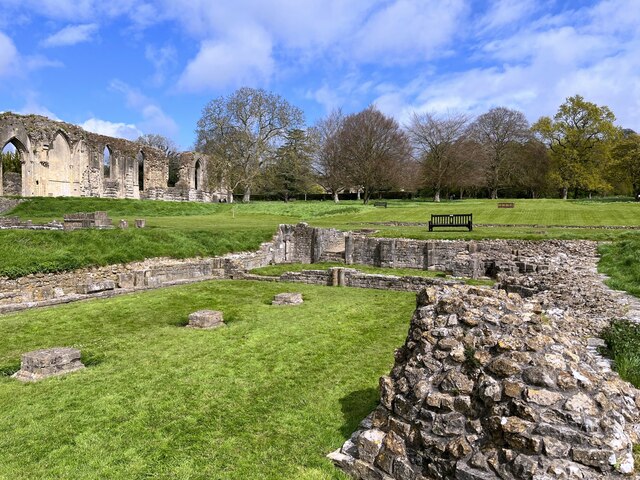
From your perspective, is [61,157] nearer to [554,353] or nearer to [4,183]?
[4,183]

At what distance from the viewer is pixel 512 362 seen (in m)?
4.19

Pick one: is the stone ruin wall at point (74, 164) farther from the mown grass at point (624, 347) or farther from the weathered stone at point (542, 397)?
the weathered stone at point (542, 397)

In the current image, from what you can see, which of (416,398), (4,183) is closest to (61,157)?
(4,183)

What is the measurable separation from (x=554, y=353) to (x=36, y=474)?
5.28m

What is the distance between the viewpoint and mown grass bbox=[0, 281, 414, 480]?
196 inches

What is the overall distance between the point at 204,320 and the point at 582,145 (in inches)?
2175

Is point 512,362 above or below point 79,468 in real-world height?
above

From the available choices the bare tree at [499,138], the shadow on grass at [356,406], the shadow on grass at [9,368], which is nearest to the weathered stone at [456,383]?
the shadow on grass at [356,406]

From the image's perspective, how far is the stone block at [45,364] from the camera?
24.1 feet

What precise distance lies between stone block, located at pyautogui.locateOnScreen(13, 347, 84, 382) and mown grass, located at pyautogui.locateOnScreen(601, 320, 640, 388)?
26.5ft

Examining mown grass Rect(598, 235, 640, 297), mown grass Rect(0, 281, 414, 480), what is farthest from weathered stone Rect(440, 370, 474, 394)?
mown grass Rect(598, 235, 640, 297)

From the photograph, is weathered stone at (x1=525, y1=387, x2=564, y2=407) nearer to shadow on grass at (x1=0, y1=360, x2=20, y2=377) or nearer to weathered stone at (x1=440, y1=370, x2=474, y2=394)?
weathered stone at (x1=440, y1=370, x2=474, y2=394)

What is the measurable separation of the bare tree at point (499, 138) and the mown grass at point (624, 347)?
2012 inches

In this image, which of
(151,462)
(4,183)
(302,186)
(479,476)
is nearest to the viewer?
(479,476)
